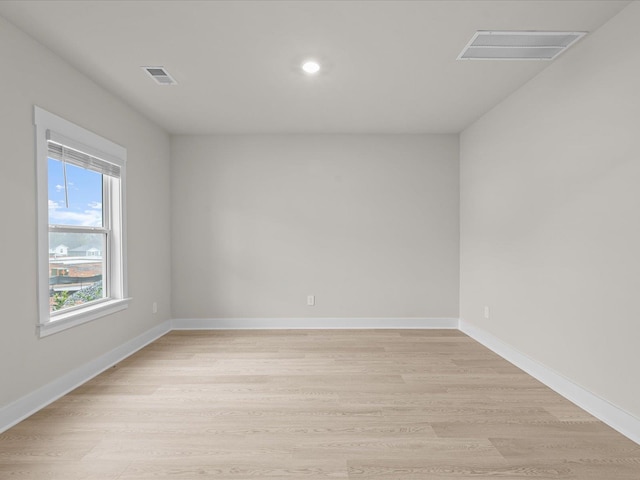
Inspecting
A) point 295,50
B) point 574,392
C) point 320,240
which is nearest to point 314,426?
point 574,392

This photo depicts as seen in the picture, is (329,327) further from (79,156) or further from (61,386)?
(79,156)

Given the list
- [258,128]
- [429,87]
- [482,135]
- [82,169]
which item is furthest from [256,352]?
[482,135]

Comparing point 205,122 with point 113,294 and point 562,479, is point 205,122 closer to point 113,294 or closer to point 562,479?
point 113,294

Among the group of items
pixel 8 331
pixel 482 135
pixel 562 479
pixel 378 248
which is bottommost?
pixel 562 479

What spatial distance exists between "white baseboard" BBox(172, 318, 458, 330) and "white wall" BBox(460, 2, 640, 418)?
102 cm

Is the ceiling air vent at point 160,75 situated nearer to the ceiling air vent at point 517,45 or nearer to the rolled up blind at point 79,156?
the rolled up blind at point 79,156

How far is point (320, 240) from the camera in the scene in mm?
4758

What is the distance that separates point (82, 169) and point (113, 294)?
125 cm

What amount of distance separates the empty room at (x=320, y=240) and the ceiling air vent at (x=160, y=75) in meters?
0.02

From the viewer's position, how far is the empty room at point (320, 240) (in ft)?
6.97

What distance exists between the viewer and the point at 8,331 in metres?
2.24

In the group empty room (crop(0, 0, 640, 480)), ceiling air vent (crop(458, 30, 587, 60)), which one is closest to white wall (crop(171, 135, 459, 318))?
empty room (crop(0, 0, 640, 480))

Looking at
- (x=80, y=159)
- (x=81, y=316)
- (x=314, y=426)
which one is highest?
(x=80, y=159)

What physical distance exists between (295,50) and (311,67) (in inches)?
10.4
